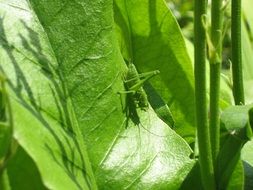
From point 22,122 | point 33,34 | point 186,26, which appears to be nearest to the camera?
point 22,122

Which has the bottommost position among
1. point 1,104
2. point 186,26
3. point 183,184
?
point 186,26

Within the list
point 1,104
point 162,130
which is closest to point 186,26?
point 162,130

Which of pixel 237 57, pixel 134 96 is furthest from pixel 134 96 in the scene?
pixel 237 57

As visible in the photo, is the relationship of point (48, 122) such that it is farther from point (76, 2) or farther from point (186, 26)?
point (186, 26)

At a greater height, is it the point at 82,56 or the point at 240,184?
the point at 82,56

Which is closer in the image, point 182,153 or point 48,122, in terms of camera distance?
point 48,122

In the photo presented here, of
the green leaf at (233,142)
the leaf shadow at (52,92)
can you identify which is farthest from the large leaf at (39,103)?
the green leaf at (233,142)
